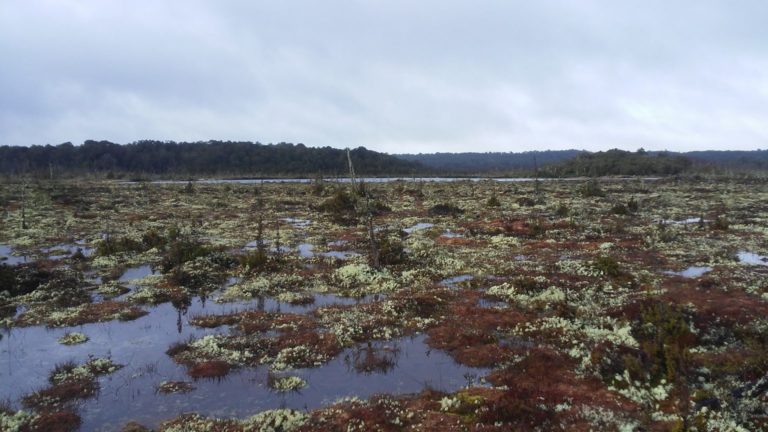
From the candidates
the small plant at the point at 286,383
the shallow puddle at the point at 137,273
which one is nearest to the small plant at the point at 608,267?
the small plant at the point at 286,383

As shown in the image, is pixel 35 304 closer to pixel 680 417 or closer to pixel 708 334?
pixel 680 417

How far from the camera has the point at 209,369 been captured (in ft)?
36.6

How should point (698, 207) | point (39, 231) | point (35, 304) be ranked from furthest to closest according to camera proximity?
point (698, 207) → point (39, 231) → point (35, 304)

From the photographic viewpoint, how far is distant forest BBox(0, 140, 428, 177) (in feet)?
430

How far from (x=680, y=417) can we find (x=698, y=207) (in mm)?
40545

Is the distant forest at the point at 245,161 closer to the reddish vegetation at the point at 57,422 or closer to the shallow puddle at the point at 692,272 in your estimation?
the shallow puddle at the point at 692,272

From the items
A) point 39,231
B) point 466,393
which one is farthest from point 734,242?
point 39,231

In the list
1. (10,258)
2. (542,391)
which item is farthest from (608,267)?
(10,258)

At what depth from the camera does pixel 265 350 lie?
1224 centimetres

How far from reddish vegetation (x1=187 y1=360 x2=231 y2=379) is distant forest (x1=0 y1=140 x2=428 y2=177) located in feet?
371

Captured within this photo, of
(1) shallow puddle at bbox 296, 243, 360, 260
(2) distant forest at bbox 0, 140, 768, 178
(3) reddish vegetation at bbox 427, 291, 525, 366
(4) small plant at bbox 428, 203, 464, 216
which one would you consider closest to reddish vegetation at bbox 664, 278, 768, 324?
(3) reddish vegetation at bbox 427, 291, 525, 366

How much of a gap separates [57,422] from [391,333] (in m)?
7.71

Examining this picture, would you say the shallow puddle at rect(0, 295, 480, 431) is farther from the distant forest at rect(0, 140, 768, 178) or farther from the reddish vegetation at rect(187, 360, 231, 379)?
the distant forest at rect(0, 140, 768, 178)

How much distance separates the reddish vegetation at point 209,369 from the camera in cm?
1095
